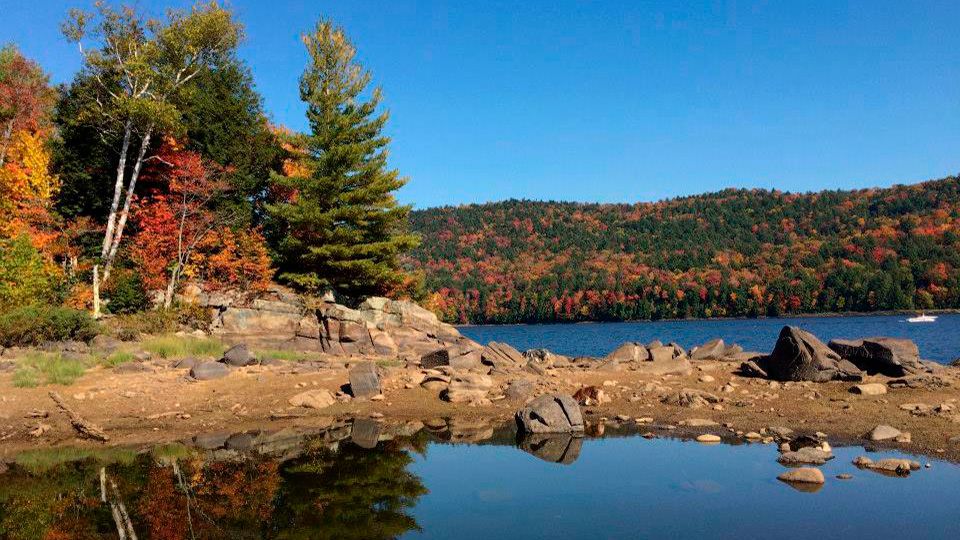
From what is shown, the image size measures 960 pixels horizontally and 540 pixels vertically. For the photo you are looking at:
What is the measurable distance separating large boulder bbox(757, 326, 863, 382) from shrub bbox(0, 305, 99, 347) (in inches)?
840

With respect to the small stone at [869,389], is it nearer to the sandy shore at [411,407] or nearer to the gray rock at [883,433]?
the sandy shore at [411,407]

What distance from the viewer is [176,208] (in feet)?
90.9

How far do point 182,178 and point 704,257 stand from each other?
113 metres

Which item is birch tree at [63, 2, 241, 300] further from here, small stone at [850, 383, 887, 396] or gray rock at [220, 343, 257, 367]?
small stone at [850, 383, 887, 396]

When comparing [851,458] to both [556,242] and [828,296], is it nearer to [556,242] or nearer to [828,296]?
[828,296]

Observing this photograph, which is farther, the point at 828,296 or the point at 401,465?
the point at 828,296

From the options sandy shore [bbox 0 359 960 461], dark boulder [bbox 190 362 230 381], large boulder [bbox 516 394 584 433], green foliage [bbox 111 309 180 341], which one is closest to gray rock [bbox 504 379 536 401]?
sandy shore [bbox 0 359 960 461]

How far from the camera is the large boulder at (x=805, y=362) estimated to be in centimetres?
1519

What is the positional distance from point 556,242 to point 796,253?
50.4m

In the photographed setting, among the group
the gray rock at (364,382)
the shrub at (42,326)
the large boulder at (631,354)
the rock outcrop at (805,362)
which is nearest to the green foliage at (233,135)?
the shrub at (42,326)

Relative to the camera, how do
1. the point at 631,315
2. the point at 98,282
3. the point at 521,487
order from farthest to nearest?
the point at 631,315 < the point at 98,282 < the point at 521,487

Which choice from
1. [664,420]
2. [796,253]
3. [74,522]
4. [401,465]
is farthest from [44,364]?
[796,253]

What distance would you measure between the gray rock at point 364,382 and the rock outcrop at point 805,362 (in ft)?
35.1

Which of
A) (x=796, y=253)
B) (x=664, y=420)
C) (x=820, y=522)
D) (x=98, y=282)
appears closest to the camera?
(x=820, y=522)
